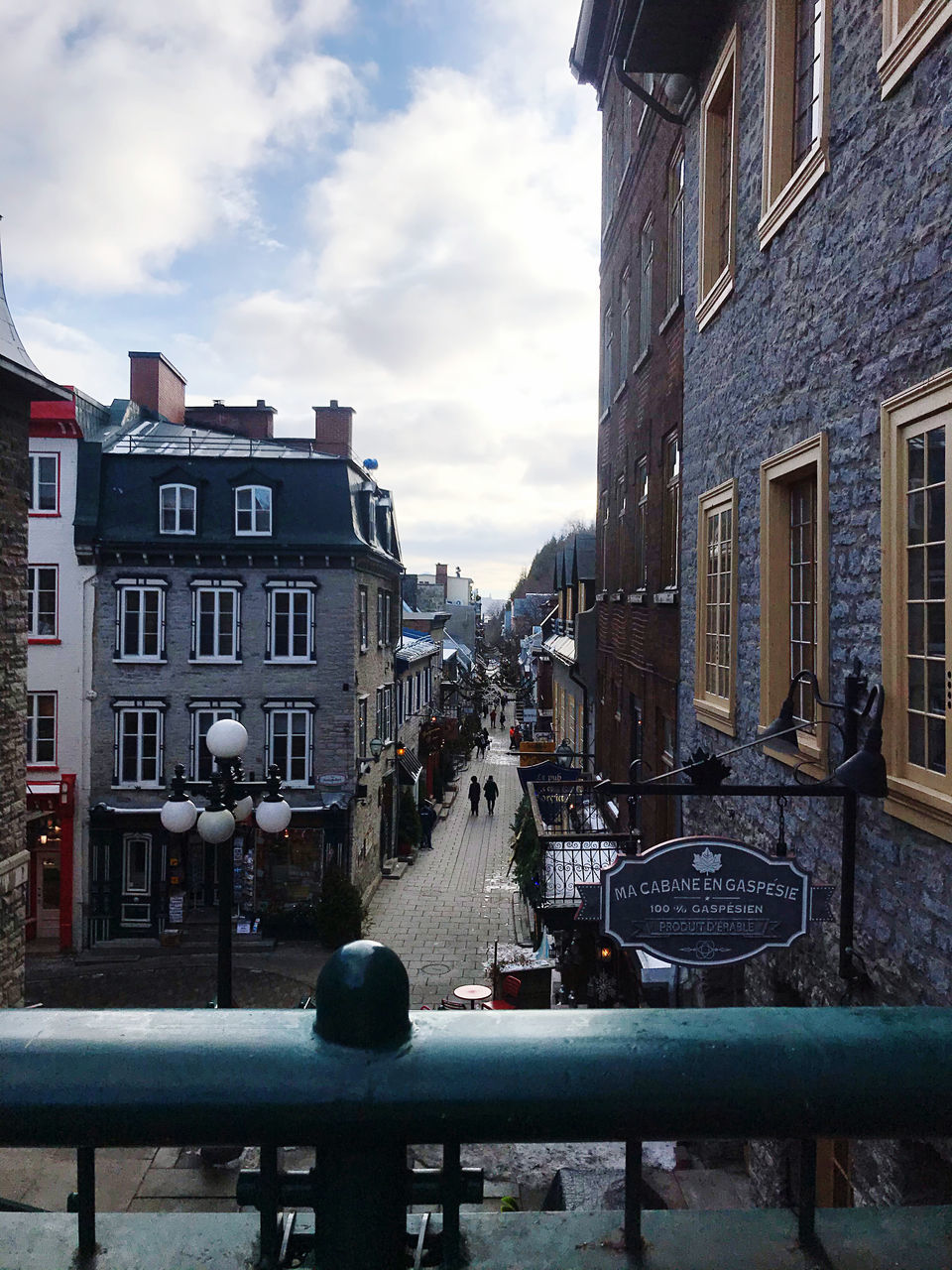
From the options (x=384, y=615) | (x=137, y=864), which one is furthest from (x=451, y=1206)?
(x=384, y=615)

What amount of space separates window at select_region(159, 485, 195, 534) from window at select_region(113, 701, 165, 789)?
462cm

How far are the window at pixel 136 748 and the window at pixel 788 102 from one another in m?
19.1

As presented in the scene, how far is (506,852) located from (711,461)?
21.8 m

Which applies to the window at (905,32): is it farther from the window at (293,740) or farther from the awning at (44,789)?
the awning at (44,789)

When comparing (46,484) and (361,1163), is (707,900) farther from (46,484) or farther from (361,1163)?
(46,484)

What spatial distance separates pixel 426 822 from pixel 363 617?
1066 centimetres

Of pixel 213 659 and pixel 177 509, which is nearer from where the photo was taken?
pixel 213 659

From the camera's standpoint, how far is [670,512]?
11641 millimetres

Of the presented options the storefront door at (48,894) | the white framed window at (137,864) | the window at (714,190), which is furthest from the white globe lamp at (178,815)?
the storefront door at (48,894)

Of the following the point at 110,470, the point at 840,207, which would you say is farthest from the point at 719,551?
the point at 110,470

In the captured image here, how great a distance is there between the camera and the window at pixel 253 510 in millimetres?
22641

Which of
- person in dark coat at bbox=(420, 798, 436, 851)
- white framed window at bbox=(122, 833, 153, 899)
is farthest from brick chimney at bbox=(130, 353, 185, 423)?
person in dark coat at bbox=(420, 798, 436, 851)

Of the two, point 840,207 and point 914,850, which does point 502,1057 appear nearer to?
point 914,850

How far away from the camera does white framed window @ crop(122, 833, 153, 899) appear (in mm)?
22047
